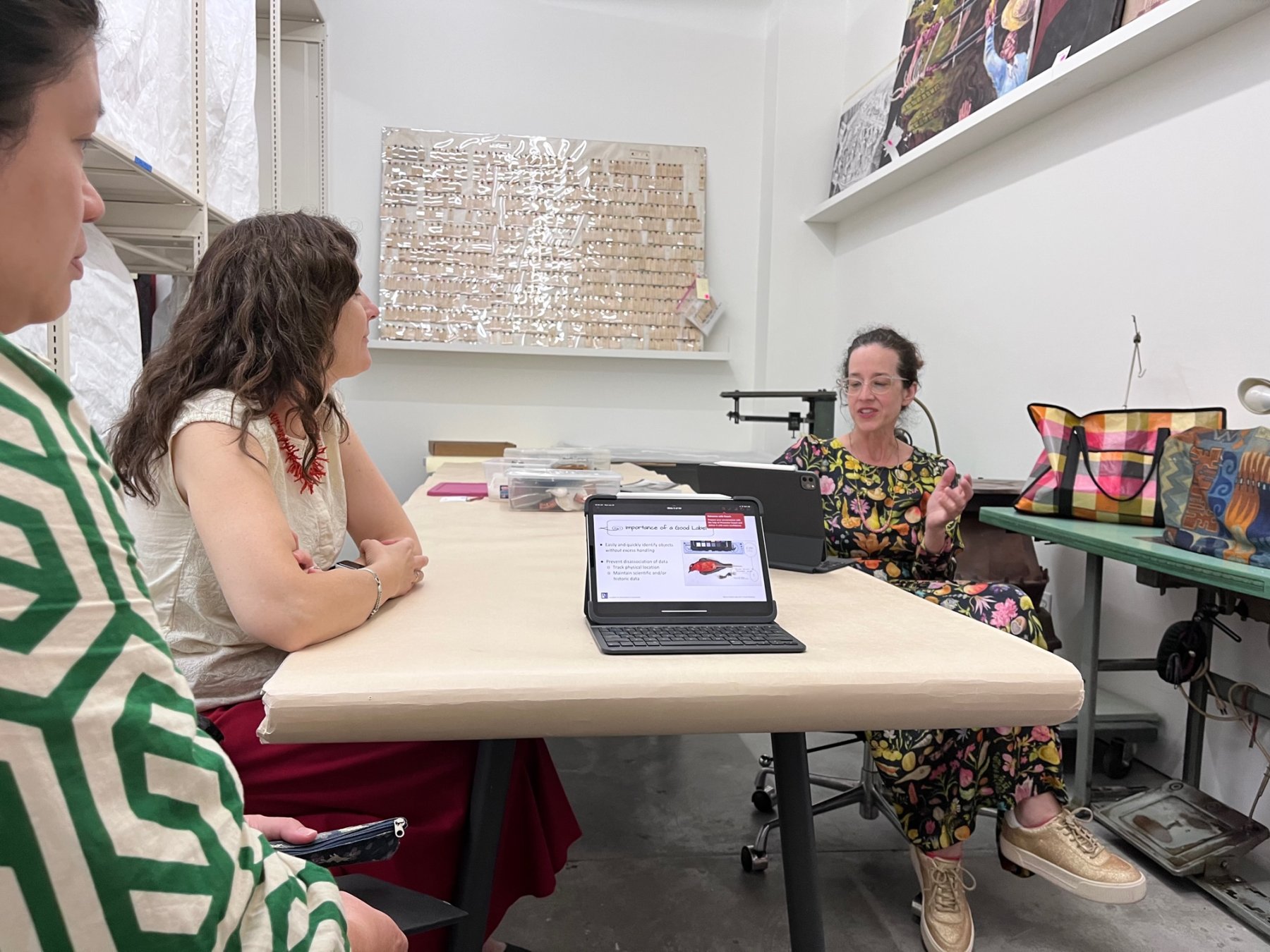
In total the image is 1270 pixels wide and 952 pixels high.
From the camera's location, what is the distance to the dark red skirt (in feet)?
3.67

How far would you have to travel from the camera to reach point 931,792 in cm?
172

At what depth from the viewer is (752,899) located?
6.13 feet

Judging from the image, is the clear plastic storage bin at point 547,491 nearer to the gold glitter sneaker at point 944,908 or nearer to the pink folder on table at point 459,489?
the pink folder on table at point 459,489

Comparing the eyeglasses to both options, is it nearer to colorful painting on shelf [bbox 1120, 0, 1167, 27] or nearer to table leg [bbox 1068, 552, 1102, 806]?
table leg [bbox 1068, 552, 1102, 806]

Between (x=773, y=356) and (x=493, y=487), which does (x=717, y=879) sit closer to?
(x=493, y=487)

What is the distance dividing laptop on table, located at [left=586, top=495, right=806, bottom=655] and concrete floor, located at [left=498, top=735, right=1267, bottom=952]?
936 millimetres

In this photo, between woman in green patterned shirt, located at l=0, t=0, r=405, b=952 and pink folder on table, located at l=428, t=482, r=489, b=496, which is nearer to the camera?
woman in green patterned shirt, located at l=0, t=0, r=405, b=952

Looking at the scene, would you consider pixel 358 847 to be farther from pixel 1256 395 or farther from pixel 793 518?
pixel 1256 395

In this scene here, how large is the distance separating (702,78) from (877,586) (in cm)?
401

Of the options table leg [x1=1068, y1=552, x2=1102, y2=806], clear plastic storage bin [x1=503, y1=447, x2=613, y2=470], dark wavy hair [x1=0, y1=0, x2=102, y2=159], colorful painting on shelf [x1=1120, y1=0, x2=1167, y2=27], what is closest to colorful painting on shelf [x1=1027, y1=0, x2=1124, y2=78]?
colorful painting on shelf [x1=1120, y1=0, x2=1167, y2=27]

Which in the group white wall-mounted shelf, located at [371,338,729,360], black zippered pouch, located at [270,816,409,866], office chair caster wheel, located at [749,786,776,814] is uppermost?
white wall-mounted shelf, located at [371,338,729,360]

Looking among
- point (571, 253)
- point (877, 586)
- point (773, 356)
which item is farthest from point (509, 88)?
point (877, 586)

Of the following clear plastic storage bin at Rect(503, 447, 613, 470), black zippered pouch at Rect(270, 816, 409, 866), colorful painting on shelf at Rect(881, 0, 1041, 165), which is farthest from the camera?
colorful painting on shelf at Rect(881, 0, 1041, 165)

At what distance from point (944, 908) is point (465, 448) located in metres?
3.31
